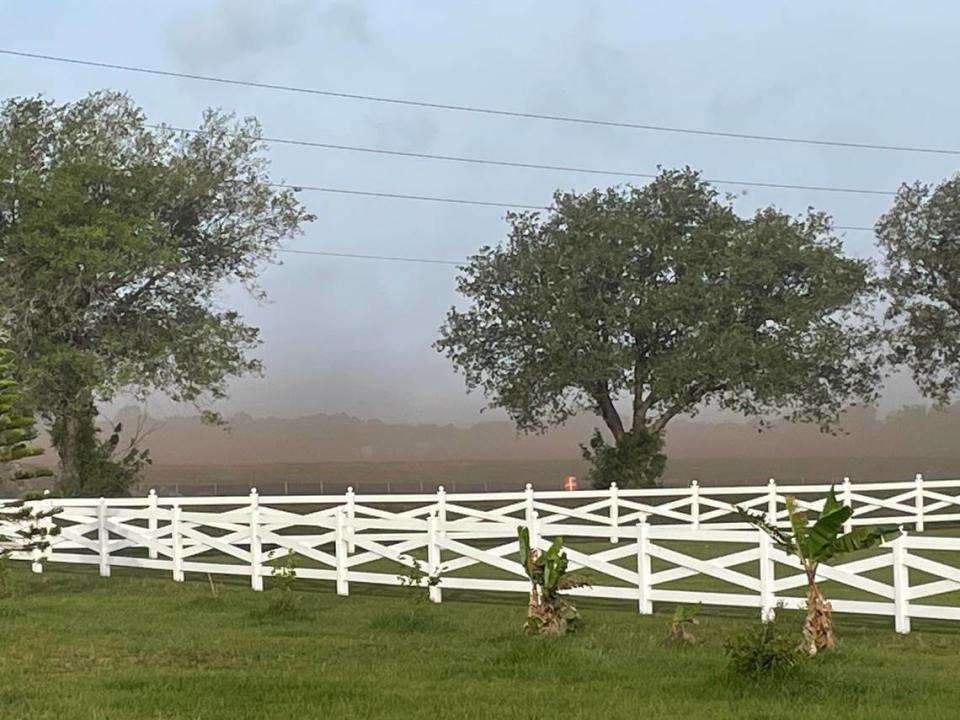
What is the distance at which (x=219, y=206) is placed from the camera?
37.1 meters

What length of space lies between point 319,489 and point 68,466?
10304 millimetres

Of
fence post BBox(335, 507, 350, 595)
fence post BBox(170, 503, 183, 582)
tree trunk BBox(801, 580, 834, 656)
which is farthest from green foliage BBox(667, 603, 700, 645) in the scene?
fence post BBox(170, 503, 183, 582)

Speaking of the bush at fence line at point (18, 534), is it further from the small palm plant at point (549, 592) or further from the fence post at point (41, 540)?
the small palm plant at point (549, 592)

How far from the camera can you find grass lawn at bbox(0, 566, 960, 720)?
8.40 meters

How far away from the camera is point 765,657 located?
29.4 feet

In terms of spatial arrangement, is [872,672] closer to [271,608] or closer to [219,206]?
[271,608]

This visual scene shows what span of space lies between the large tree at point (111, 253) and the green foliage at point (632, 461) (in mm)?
11909

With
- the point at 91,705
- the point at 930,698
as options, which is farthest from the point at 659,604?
the point at 91,705

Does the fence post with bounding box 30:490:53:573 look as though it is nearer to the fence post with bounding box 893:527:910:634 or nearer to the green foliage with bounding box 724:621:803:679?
the fence post with bounding box 893:527:910:634

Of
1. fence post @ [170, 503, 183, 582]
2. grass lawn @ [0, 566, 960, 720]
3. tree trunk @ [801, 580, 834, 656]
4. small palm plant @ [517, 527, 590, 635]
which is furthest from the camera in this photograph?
fence post @ [170, 503, 183, 582]

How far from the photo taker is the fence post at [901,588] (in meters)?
12.2

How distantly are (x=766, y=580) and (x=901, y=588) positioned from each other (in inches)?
57.6

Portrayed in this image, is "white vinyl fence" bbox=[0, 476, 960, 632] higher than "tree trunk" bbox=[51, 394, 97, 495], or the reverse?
"tree trunk" bbox=[51, 394, 97, 495]

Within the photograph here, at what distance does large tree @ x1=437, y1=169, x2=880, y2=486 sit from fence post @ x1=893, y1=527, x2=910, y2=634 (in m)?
24.0
